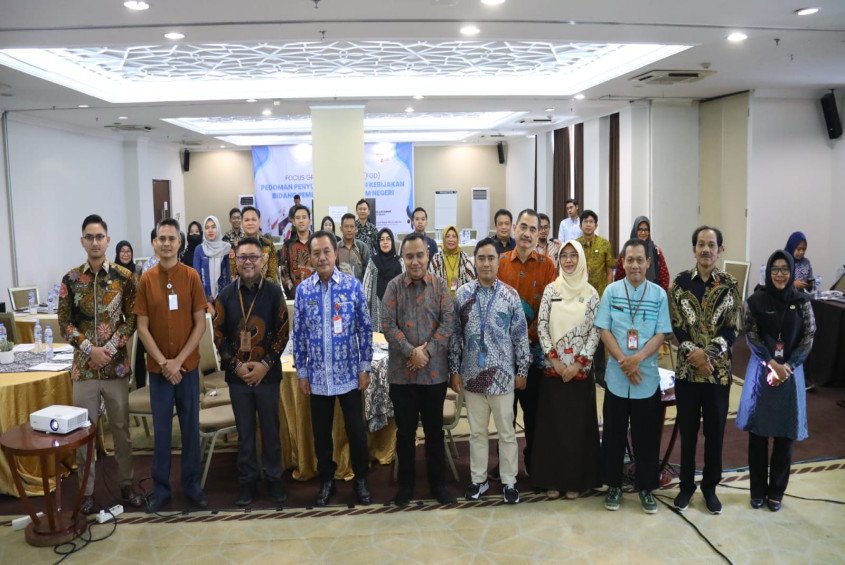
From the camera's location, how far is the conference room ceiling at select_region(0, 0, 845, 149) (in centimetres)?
470

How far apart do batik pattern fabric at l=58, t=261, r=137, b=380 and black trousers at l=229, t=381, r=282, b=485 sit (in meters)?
0.70

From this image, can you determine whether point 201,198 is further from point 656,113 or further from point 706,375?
point 706,375

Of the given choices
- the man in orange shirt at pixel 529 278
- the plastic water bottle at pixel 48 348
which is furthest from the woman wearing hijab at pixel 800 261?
the plastic water bottle at pixel 48 348

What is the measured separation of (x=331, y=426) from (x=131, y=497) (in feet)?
4.16

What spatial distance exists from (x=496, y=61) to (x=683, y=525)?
18.6 ft

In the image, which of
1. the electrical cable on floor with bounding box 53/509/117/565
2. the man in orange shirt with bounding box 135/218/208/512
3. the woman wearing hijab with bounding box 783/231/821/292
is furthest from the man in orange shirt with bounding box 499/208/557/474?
the woman wearing hijab with bounding box 783/231/821/292

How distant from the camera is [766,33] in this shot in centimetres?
544

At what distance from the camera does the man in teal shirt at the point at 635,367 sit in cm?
350

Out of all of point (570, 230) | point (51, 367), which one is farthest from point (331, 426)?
point (570, 230)

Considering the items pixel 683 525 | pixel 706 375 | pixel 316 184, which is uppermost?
pixel 316 184

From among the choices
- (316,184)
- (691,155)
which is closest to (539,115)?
(691,155)

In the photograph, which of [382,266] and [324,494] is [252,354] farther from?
[382,266]

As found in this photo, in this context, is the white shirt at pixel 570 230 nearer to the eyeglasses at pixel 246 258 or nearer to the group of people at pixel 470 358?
the group of people at pixel 470 358

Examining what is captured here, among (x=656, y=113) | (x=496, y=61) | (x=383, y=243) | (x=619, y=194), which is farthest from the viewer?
(x=619, y=194)
